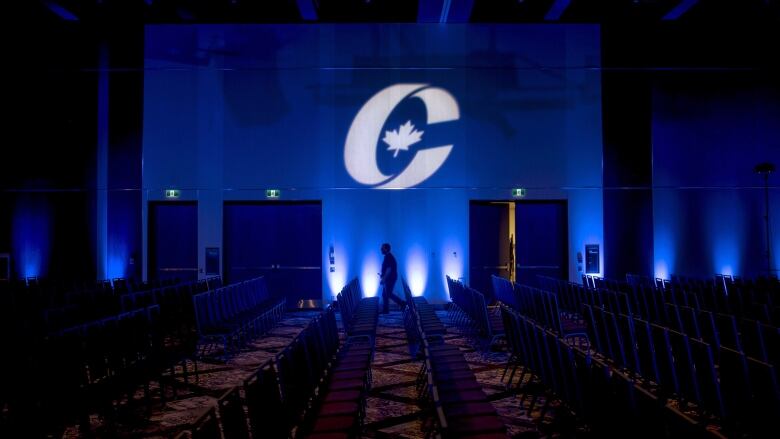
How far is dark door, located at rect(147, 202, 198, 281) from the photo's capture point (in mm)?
13492

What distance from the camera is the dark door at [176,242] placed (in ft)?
44.3

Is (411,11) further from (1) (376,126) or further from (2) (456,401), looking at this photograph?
(2) (456,401)

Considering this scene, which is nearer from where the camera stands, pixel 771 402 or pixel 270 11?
pixel 771 402

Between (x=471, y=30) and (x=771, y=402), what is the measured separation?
11319 millimetres

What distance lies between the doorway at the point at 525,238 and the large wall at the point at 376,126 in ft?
0.99

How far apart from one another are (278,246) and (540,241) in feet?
20.8

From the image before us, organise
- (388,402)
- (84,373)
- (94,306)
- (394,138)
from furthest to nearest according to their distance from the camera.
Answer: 1. (394,138)
2. (94,306)
3. (388,402)
4. (84,373)

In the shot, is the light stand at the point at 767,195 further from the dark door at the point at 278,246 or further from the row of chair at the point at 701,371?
the dark door at the point at 278,246

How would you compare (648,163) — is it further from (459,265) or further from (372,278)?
(372,278)

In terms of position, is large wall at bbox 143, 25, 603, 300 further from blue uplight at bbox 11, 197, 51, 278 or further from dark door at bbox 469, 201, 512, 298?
blue uplight at bbox 11, 197, 51, 278

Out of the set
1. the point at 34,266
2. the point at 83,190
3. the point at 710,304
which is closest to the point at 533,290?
the point at 710,304

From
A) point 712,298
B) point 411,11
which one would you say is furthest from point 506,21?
point 712,298

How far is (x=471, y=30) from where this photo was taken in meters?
13.3

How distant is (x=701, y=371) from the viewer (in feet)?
13.4
